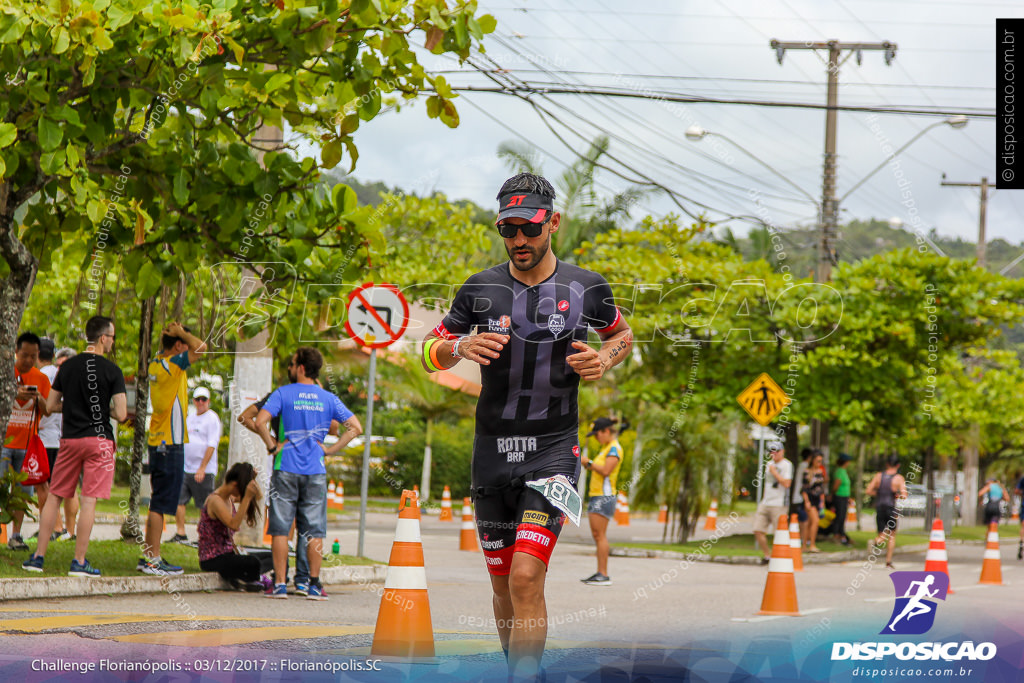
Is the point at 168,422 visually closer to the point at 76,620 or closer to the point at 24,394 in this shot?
the point at 24,394

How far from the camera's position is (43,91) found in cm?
716

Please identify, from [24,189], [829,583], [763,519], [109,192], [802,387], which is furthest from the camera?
[802,387]

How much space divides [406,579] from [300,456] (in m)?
3.86

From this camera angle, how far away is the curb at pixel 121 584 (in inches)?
313

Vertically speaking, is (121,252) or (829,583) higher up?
(121,252)

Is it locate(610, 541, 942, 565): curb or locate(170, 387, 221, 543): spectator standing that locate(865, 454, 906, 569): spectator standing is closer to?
locate(610, 541, 942, 565): curb

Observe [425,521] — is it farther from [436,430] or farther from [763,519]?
[763,519]

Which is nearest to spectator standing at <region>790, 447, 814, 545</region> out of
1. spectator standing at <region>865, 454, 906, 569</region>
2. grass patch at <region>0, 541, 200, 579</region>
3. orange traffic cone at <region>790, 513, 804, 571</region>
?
spectator standing at <region>865, 454, 906, 569</region>

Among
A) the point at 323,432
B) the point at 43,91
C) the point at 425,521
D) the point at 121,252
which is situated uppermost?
the point at 43,91

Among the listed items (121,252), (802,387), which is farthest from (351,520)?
(121,252)

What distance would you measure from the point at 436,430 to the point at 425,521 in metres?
7.67

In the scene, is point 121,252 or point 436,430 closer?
point 121,252

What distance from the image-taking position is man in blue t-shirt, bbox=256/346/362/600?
9289mm

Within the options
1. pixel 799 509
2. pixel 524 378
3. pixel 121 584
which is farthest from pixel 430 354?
pixel 799 509
